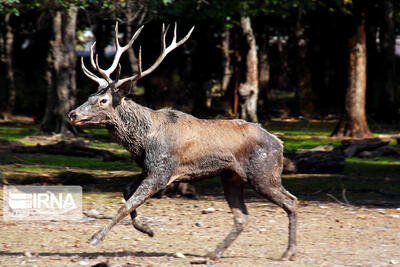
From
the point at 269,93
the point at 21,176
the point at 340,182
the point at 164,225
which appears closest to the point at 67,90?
the point at 21,176

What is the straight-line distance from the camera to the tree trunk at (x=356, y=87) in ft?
65.1

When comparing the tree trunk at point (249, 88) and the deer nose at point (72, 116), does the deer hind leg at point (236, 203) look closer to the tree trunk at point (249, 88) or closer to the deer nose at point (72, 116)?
the deer nose at point (72, 116)

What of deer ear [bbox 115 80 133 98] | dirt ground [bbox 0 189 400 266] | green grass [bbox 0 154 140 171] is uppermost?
deer ear [bbox 115 80 133 98]

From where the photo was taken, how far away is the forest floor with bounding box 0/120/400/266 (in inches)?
290

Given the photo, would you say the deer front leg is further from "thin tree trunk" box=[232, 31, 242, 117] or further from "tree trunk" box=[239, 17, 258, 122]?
"thin tree trunk" box=[232, 31, 242, 117]

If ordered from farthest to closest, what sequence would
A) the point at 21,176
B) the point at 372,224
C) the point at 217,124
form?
the point at 21,176 < the point at 372,224 < the point at 217,124

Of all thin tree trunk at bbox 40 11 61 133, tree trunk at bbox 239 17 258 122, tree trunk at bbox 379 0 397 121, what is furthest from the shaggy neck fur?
tree trunk at bbox 379 0 397 121

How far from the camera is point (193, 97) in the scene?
2756cm

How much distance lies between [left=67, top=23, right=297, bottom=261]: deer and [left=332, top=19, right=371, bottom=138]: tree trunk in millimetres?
13036

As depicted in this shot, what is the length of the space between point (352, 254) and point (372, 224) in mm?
1978

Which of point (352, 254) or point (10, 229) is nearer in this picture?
point (352, 254)

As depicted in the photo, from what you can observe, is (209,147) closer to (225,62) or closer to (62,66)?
(62,66)

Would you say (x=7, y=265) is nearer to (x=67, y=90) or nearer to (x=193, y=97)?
(x=67, y=90)

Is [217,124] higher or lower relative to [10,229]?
higher
